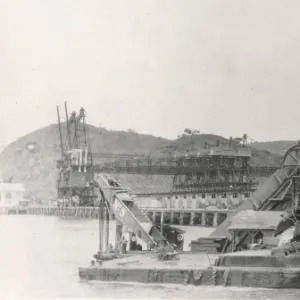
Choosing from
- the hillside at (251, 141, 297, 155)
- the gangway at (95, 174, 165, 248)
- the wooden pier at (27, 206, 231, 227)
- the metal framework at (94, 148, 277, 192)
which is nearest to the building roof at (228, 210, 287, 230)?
the gangway at (95, 174, 165, 248)

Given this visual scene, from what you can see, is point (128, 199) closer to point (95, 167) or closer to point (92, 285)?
point (92, 285)

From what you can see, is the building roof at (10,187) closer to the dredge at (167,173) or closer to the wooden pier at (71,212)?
the dredge at (167,173)

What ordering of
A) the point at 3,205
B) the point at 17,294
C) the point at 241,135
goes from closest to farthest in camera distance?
the point at 17,294
the point at 241,135
the point at 3,205

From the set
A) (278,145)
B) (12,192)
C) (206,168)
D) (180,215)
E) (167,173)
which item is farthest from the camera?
(180,215)

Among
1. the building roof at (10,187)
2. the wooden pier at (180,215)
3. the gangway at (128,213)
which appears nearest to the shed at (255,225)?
the gangway at (128,213)

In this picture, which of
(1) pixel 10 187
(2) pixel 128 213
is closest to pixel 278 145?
(2) pixel 128 213

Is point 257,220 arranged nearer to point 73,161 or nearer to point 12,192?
point 12,192

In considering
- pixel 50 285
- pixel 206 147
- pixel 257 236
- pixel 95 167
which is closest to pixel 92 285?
pixel 50 285

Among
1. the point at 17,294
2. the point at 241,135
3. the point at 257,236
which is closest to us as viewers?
the point at 17,294
